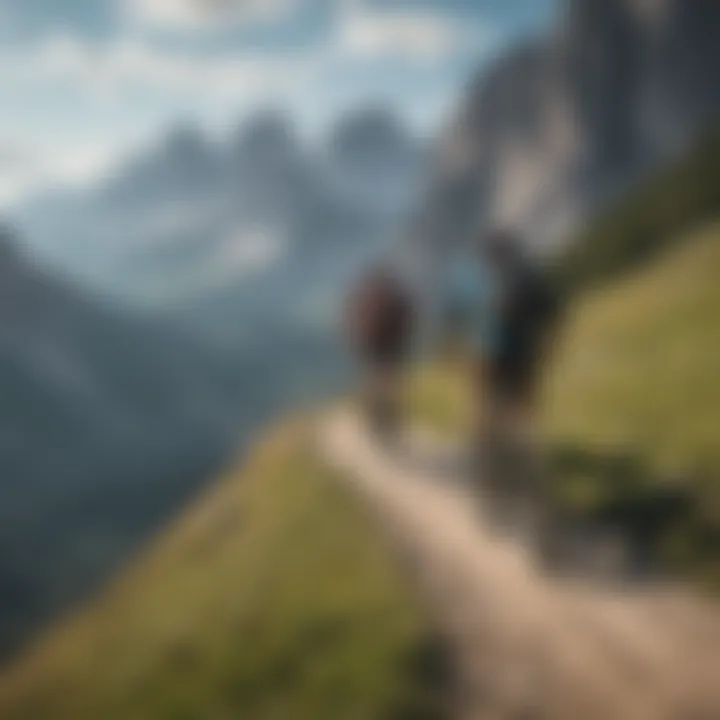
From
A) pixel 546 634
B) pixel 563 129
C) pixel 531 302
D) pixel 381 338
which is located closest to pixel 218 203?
pixel 381 338

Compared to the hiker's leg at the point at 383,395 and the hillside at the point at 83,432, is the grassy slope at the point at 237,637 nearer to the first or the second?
the hillside at the point at 83,432

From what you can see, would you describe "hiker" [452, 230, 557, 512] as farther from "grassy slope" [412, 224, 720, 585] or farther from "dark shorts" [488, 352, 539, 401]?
"grassy slope" [412, 224, 720, 585]

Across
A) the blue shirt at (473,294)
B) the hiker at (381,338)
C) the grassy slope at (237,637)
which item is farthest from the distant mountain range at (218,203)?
the grassy slope at (237,637)

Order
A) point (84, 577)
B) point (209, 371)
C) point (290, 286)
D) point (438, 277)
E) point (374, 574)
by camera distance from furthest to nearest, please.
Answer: point (290, 286)
point (209, 371)
point (438, 277)
point (374, 574)
point (84, 577)

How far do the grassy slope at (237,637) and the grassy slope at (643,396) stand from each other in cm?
143

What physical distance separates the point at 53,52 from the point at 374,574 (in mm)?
4362

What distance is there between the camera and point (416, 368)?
666 cm

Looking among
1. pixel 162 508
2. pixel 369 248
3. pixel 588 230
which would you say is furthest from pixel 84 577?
pixel 588 230

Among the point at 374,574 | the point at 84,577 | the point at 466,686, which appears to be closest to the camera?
the point at 466,686

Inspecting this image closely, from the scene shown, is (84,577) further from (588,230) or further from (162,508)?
(588,230)

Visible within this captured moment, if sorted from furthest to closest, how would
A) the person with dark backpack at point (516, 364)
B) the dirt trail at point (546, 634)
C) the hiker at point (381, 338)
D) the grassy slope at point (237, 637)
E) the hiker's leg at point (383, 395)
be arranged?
the hiker's leg at point (383, 395), the person with dark backpack at point (516, 364), the hiker at point (381, 338), the grassy slope at point (237, 637), the dirt trail at point (546, 634)

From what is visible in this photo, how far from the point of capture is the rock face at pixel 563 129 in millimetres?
6699

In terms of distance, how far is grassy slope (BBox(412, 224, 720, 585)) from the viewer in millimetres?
6473

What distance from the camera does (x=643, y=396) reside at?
723 cm
